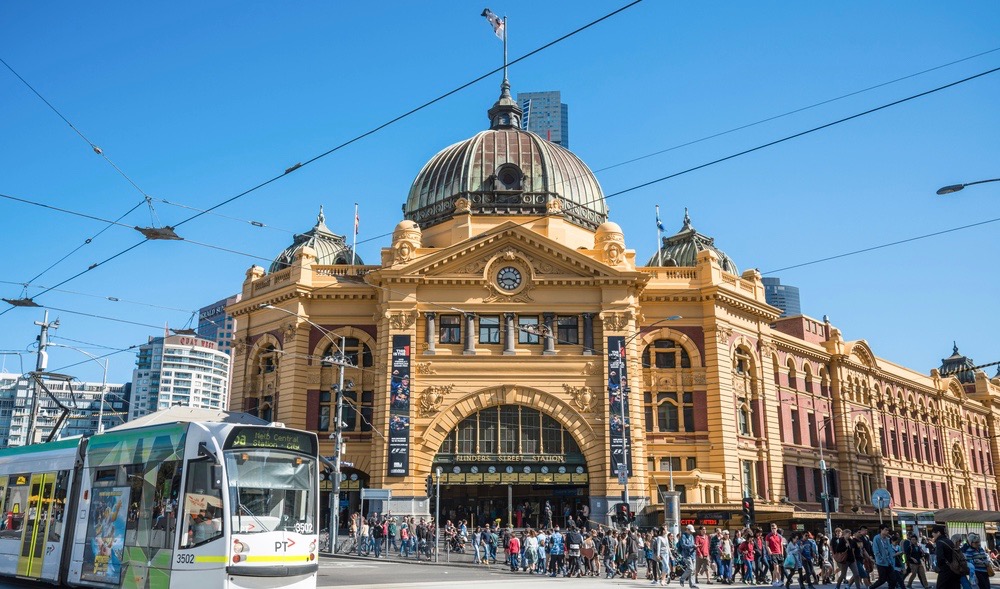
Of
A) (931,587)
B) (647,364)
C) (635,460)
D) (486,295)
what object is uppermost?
(486,295)

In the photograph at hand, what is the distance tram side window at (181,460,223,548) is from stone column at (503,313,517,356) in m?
30.4

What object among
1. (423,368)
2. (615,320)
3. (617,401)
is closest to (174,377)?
(423,368)

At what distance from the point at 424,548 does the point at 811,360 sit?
114 ft

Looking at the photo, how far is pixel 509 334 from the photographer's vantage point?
157ft

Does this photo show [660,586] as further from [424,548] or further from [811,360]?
[811,360]

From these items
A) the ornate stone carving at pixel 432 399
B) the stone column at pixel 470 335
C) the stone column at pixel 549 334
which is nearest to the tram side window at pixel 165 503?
the ornate stone carving at pixel 432 399

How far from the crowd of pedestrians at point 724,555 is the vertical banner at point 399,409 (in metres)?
5.35

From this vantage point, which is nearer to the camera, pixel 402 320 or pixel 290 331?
pixel 402 320

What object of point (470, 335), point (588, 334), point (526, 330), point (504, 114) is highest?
point (504, 114)

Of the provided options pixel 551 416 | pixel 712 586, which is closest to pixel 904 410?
pixel 551 416

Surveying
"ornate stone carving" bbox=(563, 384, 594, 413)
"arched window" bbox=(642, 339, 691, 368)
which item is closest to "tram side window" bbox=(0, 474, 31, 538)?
"ornate stone carving" bbox=(563, 384, 594, 413)

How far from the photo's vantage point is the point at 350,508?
49438 millimetres

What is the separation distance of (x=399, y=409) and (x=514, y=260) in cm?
1028

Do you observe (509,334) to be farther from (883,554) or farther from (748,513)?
(883,554)
